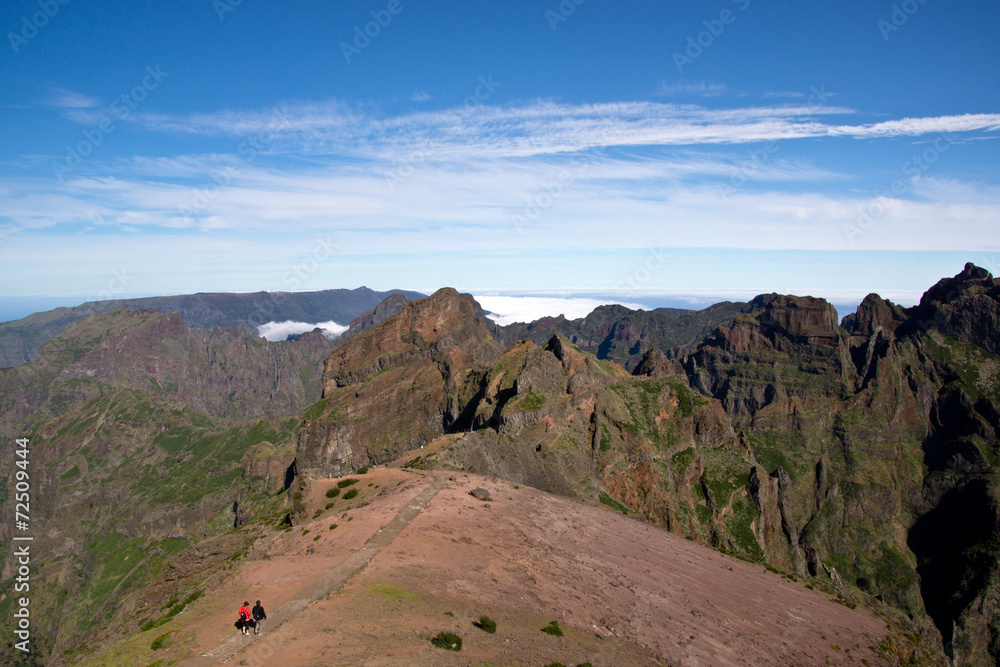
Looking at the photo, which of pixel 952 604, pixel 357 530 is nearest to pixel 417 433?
pixel 357 530

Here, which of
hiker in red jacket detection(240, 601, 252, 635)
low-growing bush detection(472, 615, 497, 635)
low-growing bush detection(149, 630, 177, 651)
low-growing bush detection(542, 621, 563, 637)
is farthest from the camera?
low-growing bush detection(542, 621, 563, 637)

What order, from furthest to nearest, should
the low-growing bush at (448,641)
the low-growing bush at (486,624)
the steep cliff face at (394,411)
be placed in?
the steep cliff face at (394,411) → the low-growing bush at (486,624) → the low-growing bush at (448,641)

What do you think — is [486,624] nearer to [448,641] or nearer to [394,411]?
[448,641]

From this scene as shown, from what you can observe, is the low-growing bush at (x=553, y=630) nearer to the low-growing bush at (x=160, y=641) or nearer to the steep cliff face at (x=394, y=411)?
the low-growing bush at (x=160, y=641)

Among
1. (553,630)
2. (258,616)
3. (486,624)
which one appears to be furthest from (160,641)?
(553,630)

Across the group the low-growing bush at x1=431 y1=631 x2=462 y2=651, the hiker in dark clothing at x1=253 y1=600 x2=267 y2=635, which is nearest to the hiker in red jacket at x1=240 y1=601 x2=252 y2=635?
the hiker in dark clothing at x1=253 y1=600 x2=267 y2=635

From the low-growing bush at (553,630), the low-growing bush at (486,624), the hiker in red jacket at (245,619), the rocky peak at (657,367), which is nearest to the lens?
the hiker in red jacket at (245,619)

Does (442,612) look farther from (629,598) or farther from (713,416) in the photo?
(713,416)

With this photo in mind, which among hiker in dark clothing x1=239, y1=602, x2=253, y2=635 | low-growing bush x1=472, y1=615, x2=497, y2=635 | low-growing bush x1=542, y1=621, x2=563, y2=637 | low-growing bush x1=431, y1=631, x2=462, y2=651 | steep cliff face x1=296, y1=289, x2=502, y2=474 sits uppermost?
hiker in dark clothing x1=239, y1=602, x2=253, y2=635

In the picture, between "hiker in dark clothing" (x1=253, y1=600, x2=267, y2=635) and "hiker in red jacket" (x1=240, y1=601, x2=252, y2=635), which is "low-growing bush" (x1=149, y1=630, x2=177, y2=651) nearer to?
"hiker in red jacket" (x1=240, y1=601, x2=252, y2=635)

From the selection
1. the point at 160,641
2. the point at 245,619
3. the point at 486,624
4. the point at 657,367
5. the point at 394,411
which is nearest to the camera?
the point at 160,641

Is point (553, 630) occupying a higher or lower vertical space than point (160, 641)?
lower

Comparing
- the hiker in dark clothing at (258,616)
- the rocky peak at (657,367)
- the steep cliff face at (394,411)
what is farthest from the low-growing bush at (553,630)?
the steep cliff face at (394,411)

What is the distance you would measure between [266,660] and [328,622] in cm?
486
